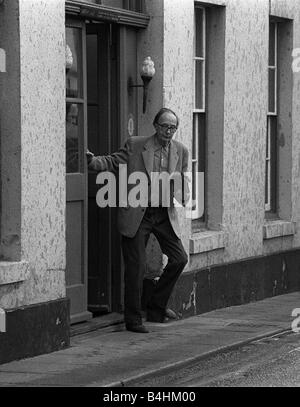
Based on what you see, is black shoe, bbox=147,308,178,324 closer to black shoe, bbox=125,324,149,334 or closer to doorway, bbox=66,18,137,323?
doorway, bbox=66,18,137,323

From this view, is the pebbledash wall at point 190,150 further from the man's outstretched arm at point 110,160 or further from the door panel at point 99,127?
the man's outstretched arm at point 110,160

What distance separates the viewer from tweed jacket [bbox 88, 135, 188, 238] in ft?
42.5

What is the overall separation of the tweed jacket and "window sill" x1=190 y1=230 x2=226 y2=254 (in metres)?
1.34

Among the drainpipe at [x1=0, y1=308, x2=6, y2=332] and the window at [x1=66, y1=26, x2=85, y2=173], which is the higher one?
the window at [x1=66, y1=26, x2=85, y2=173]

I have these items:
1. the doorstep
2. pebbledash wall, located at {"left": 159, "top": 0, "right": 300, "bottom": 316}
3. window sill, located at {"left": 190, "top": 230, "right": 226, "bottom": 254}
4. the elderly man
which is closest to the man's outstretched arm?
the elderly man

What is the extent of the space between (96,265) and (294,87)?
5.02m

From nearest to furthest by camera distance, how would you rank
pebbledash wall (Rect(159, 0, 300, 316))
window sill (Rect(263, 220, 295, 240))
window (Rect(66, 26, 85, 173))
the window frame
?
window (Rect(66, 26, 85, 173)) → pebbledash wall (Rect(159, 0, 300, 316)) → the window frame → window sill (Rect(263, 220, 295, 240))

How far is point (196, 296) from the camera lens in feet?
48.0

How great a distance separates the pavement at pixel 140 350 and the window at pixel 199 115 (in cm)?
124

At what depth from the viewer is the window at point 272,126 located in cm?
1730

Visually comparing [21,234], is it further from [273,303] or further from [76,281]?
[273,303]

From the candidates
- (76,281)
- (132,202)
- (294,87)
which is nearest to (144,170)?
(132,202)

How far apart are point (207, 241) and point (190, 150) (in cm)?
102

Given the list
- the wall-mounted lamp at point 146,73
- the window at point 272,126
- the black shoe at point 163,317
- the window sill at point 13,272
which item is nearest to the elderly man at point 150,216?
the black shoe at point 163,317
